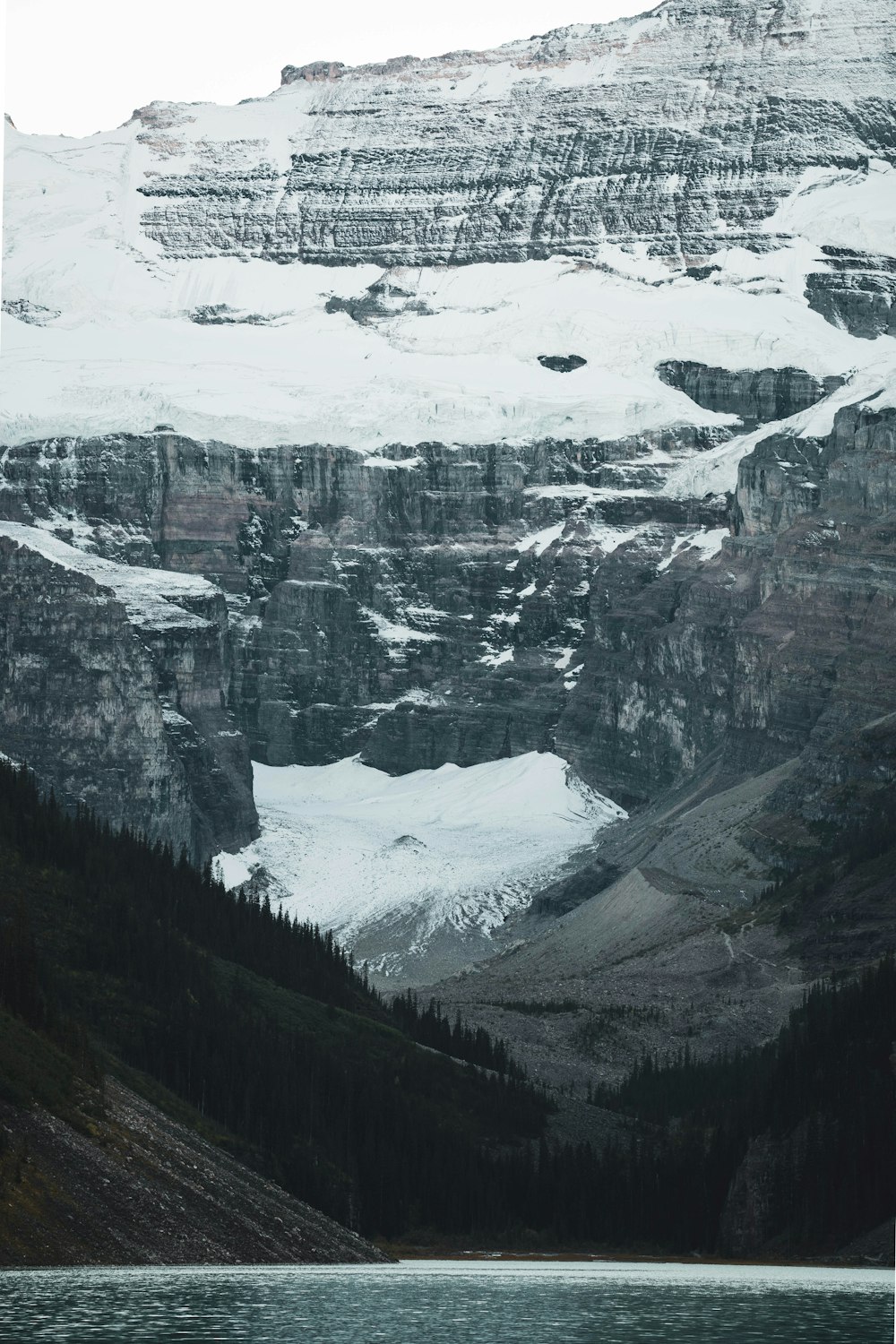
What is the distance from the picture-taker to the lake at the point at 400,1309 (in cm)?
15238

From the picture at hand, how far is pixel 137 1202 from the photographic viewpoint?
573ft

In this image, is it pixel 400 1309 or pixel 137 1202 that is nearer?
pixel 400 1309

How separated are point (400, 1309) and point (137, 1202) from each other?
51.7ft

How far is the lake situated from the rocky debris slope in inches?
92.1

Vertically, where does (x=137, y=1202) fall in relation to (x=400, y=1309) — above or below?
above

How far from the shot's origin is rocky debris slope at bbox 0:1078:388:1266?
166 meters

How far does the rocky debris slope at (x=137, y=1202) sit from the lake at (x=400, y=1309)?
2339 mm

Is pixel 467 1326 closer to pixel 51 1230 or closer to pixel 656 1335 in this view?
pixel 656 1335

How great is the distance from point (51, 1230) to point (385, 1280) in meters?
24.2

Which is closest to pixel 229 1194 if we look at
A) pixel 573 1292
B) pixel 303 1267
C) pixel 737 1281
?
pixel 303 1267

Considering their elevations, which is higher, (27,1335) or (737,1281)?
(27,1335)

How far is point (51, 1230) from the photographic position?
166 m

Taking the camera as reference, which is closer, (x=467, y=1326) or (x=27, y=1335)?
(x=27, y=1335)

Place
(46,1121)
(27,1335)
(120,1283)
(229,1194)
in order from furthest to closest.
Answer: (229,1194) < (46,1121) < (120,1283) < (27,1335)
